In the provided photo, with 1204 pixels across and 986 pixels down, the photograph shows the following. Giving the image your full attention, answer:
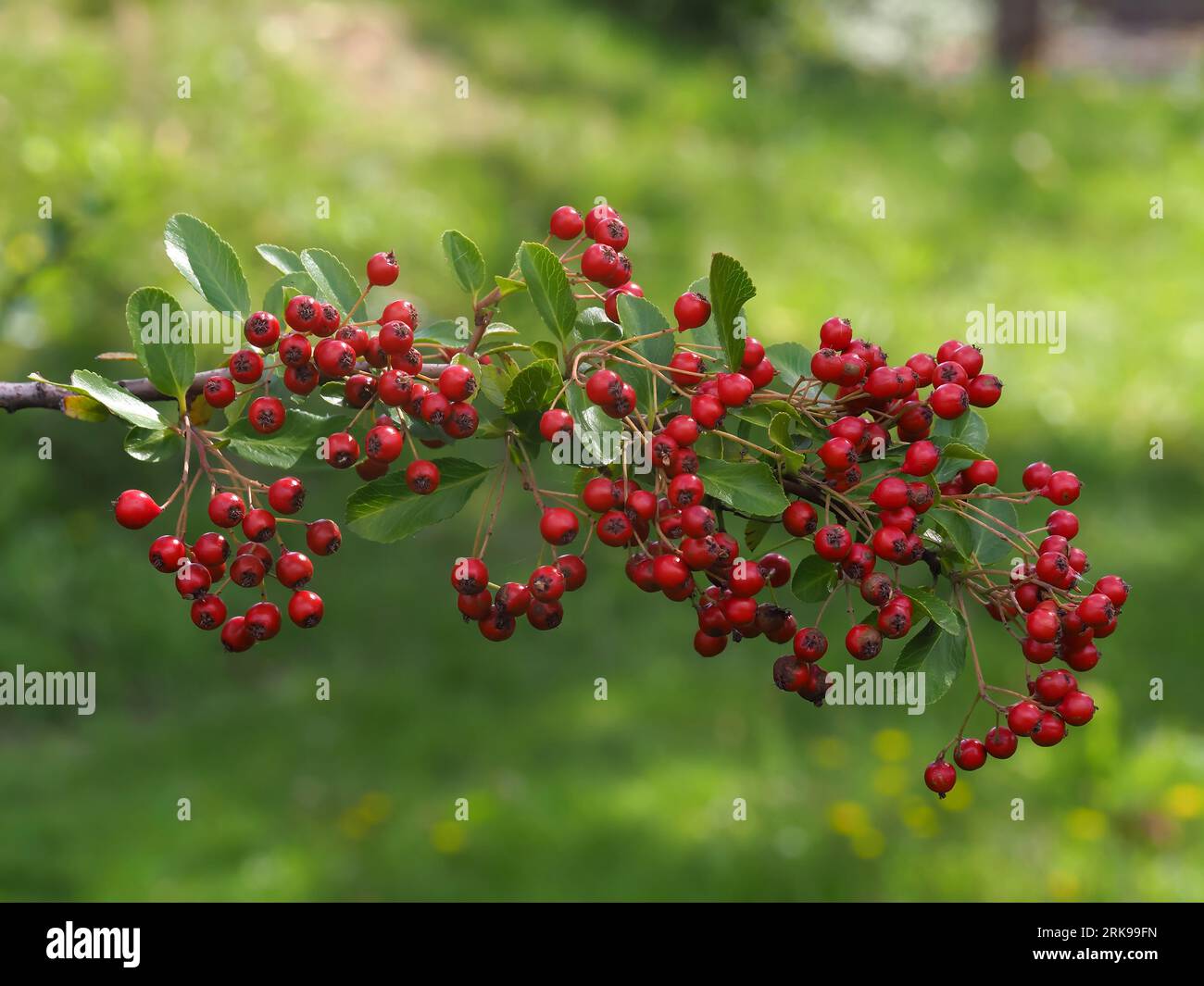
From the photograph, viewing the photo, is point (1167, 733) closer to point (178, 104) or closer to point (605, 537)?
point (605, 537)

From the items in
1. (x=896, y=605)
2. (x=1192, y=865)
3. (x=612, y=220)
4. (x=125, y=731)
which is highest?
(x=612, y=220)

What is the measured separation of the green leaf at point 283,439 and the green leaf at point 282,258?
241mm

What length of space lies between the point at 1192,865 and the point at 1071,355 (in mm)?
3664

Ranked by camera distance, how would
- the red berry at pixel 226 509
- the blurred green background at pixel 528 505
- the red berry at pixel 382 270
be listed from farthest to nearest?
the blurred green background at pixel 528 505
the red berry at pixel 382 270
the red berry at pixel 226 509

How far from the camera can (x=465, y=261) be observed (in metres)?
1.79

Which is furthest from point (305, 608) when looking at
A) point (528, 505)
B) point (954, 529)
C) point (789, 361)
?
point (528, 505)

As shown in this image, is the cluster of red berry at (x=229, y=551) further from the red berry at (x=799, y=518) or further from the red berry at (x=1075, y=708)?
the red berry at (x=1075, y=708)

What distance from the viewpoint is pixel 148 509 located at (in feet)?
5.37

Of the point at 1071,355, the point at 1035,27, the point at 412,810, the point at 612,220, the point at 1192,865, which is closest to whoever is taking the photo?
the point at 612,220

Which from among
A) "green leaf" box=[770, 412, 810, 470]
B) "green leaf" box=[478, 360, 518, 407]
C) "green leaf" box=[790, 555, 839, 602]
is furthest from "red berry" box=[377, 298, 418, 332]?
"green leaf" box=[790, 555, 839, 602]

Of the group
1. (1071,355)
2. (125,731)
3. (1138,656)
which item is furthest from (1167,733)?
(125,731)

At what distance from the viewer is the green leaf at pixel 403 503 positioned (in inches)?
63.5

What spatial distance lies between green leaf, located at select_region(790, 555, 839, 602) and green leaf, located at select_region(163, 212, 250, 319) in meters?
0.80

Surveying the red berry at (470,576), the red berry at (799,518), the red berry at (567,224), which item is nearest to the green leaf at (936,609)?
the red berry at (799,518)
